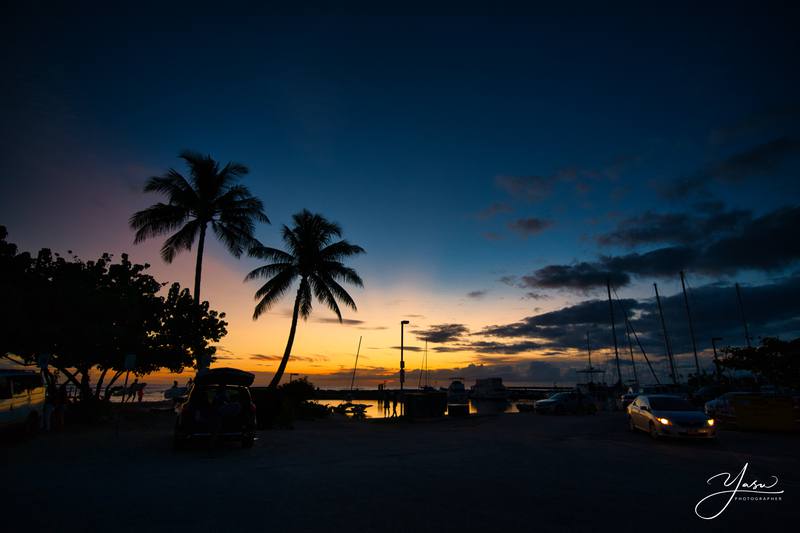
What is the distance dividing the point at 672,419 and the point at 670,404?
142cm

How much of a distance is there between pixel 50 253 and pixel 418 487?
796 inches

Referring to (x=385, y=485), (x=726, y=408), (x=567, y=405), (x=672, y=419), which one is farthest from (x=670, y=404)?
(x=567, y=405)

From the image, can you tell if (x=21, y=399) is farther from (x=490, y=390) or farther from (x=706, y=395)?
(x=490, y=390)

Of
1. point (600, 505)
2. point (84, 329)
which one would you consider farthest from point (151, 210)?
point (600, 505)

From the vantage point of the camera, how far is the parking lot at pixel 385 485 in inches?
223

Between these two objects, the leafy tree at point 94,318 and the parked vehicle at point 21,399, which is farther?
the leafy tree at point 94,318

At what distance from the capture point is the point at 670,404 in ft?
51.1

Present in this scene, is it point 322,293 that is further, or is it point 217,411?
point 322,293

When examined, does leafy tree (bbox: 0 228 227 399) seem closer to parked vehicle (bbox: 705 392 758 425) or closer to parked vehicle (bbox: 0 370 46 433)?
parked vehicle (bbox: 0 370 46 433)

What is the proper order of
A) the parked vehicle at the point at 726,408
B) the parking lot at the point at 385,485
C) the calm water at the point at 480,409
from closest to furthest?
the parking lot at the point at 385,485, the parked vehicle at the point at 726,408, the calm water at the point at 480,409
